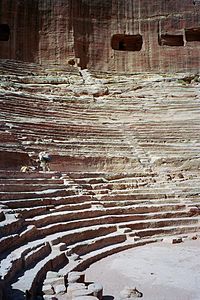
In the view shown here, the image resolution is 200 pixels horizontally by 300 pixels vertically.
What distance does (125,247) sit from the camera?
907 centimetres

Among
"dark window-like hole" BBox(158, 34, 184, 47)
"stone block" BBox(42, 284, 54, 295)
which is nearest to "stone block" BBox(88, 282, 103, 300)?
"stone block" BBox(42, 284, 54, 295)

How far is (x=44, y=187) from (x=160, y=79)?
11.1 meters

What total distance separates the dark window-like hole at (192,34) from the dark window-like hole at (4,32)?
835cm

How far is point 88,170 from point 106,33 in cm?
1160

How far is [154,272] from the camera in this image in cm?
721

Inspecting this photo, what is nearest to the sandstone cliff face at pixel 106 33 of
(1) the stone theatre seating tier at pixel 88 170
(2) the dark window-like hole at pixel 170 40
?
(2) the dark window-like hole at pixel 170 40

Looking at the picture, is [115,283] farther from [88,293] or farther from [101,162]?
[101,162]

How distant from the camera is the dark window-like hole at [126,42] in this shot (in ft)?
74.6

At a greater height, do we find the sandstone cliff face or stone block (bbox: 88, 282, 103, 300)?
the sandstone cliff face

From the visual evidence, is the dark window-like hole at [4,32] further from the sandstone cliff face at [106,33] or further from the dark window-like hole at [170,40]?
the dark window-like hole at [170,40]

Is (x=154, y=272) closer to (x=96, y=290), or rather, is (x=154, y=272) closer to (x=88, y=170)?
(x=96, y=290)

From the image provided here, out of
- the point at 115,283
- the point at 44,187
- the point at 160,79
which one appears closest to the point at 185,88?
the point at 160,79

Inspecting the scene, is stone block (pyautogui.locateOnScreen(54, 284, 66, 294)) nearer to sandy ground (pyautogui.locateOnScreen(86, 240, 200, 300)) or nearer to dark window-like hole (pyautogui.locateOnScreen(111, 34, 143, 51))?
sandy ground (pyautogui.locateOnScreen(86, 240, 200, 300))

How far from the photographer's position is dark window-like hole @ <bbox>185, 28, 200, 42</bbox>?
22828 mm
